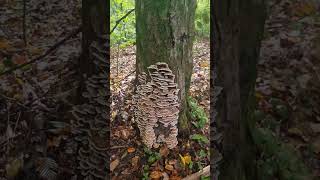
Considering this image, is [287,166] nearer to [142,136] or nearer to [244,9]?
[244,9]

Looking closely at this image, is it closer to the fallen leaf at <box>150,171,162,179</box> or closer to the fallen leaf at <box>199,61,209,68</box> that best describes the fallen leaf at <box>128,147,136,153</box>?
the fallen leaf at <box>150,171,162,179</box>

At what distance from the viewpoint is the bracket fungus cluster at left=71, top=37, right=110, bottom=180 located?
1527mm

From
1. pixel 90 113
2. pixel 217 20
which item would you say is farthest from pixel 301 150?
pixel 90 113

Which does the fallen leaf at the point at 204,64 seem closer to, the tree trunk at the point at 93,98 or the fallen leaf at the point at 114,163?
the fallen leaf at the point at 114,163

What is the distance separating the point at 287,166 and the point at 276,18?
479 mm

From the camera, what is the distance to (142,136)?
3.98 m

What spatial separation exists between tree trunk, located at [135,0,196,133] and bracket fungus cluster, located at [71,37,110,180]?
2348 millimetres

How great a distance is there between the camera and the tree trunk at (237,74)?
1218 millimetres

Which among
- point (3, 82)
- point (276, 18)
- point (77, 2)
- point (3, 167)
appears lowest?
point (3, 167)

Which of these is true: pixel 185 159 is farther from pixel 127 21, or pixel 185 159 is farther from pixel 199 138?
pixel 127 21

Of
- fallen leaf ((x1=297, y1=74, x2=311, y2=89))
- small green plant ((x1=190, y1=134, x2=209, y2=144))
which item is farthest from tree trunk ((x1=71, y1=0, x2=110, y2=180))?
small green plant ((x1=190, y1=134, x2=209, y2=144))

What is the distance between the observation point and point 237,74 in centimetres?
128

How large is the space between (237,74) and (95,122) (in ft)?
2.24

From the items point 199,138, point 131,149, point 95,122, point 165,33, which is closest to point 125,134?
point 131,149
